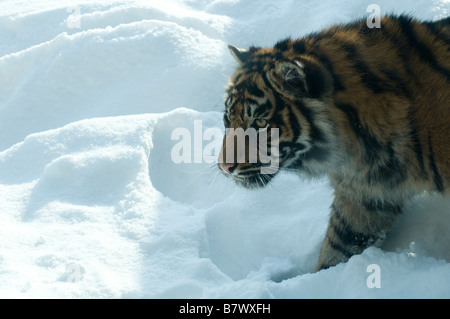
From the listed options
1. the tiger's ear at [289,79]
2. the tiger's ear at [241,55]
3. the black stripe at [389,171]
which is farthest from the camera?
the tiger's ear at [241,55]

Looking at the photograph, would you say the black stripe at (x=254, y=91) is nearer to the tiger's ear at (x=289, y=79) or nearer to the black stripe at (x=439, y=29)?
the tiger's ear at (x=289, y=79)

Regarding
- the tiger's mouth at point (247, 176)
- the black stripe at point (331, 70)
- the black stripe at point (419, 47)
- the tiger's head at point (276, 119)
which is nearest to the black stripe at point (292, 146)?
the tiger's head at point (276, 119)

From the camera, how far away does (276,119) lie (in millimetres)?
1885

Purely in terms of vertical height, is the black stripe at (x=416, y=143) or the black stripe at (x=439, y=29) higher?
the black stripe at (x=439, y=29)

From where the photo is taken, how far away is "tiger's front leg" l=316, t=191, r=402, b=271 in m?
2.20

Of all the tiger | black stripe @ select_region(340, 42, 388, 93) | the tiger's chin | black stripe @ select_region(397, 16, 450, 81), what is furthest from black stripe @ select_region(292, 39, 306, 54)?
the tiger's chin

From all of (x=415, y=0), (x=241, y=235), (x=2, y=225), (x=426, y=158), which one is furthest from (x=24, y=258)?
(x=415, y=0)

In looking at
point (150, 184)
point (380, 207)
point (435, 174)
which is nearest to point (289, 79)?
point (435, 174)

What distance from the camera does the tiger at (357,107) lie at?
5.95 ft

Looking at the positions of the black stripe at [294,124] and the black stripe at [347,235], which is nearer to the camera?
the black stripe at [294,124]

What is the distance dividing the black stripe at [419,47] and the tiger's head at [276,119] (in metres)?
0.36
